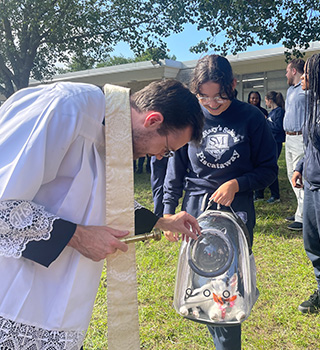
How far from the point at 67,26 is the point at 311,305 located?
8.64 meters

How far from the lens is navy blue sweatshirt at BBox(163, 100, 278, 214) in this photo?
188cm

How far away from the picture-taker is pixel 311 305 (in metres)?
2.73

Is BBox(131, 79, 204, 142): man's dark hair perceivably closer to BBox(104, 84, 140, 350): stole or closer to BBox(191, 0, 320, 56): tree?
BBox(104, 84, 140, 350): stole

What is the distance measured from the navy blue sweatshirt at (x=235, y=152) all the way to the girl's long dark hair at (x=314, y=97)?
553mm

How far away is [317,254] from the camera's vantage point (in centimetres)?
271

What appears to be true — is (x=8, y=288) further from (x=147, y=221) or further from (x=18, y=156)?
(x=147, y=221)

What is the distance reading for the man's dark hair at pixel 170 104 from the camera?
1225 mm

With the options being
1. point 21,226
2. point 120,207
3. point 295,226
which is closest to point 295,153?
point 295,226

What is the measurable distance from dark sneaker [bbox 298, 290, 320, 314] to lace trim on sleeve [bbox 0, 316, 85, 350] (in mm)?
2191

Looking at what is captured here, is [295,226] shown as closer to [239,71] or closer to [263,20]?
[263,20]

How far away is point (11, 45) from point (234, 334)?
929cm

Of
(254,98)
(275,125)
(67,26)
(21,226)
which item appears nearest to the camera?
(21,226)

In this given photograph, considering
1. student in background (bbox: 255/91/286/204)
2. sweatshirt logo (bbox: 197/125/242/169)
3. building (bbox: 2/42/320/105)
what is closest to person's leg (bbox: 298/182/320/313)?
sweatshirt logo (bbox: 197/125/242/169)

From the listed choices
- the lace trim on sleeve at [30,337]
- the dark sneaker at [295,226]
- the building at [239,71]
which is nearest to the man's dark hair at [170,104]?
the lace trim on sleeve at [30,337]
